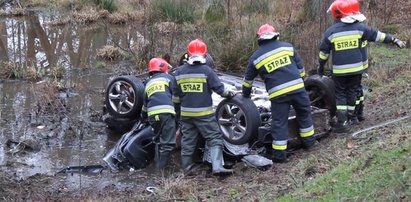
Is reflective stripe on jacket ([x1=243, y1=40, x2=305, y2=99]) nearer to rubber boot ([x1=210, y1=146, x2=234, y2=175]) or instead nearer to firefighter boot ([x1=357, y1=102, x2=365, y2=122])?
rubber boot ([x1=210, y1=146, x2=234, y2=175])

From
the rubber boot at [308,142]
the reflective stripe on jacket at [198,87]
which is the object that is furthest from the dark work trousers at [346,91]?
the reflective stripe on jacket at [198,87]

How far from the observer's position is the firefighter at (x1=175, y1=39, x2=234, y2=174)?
7.41 meters

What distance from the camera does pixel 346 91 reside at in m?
7.92

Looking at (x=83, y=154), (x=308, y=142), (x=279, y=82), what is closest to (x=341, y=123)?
(x=308, y=142)

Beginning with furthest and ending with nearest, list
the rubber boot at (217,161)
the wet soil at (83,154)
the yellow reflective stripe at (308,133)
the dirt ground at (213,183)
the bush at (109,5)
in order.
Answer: the bush at (109,5), the yellow reflective stripe at (308,133), the rubber boot at (217,161), the wet soil at (83,154), the dirt ground at (213,183)

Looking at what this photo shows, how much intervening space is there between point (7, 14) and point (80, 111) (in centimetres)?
1283

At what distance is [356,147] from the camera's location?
21.8ft

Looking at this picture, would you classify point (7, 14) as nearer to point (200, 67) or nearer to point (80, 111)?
point (80, 111)

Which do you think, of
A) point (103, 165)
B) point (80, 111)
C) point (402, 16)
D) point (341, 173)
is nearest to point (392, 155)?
point (341, 173)

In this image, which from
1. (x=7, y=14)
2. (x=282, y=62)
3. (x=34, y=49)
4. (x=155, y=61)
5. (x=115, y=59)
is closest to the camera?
(x=282, y=62)

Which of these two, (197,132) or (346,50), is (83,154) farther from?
(346,50)

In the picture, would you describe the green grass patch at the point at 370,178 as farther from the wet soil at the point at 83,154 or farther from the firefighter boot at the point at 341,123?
the firefighter boot at the point at 341,123

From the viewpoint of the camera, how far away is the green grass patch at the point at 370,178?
181 inches

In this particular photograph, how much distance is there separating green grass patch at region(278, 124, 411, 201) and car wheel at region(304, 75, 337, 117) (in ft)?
5.61
